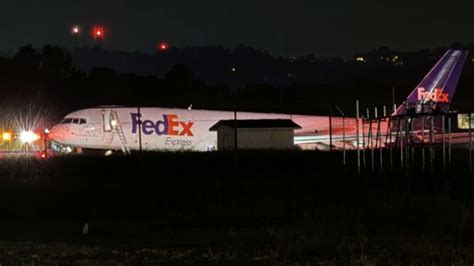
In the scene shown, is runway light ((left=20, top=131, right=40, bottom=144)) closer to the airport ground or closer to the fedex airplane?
the fedex airplane

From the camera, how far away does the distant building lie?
31906 mm

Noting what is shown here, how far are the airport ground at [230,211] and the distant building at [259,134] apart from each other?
6057mm

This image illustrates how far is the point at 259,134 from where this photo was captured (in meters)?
32.0

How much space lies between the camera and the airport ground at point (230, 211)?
10.6 metres

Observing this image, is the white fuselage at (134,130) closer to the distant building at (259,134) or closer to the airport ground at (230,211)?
the distant building at (259,134)

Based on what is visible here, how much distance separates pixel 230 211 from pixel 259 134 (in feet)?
51.7

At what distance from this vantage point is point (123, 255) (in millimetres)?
10766

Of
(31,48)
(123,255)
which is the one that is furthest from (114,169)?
(31,48)

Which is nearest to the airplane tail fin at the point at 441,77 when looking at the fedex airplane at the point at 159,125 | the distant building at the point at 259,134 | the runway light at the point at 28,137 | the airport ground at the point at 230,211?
the fedex airplane at the point at 159,125

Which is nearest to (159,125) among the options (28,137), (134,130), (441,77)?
(134,130)

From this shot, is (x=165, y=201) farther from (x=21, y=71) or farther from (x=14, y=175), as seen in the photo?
(x=21, y=71)

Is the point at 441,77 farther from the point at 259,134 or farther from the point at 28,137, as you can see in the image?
the point at 28,137

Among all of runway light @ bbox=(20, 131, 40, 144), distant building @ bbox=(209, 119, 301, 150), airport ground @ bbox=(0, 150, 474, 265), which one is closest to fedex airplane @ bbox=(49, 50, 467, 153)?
runway light @ bbox=(20, 131, 40, 144)

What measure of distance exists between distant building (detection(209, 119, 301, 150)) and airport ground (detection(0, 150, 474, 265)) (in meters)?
6.06
